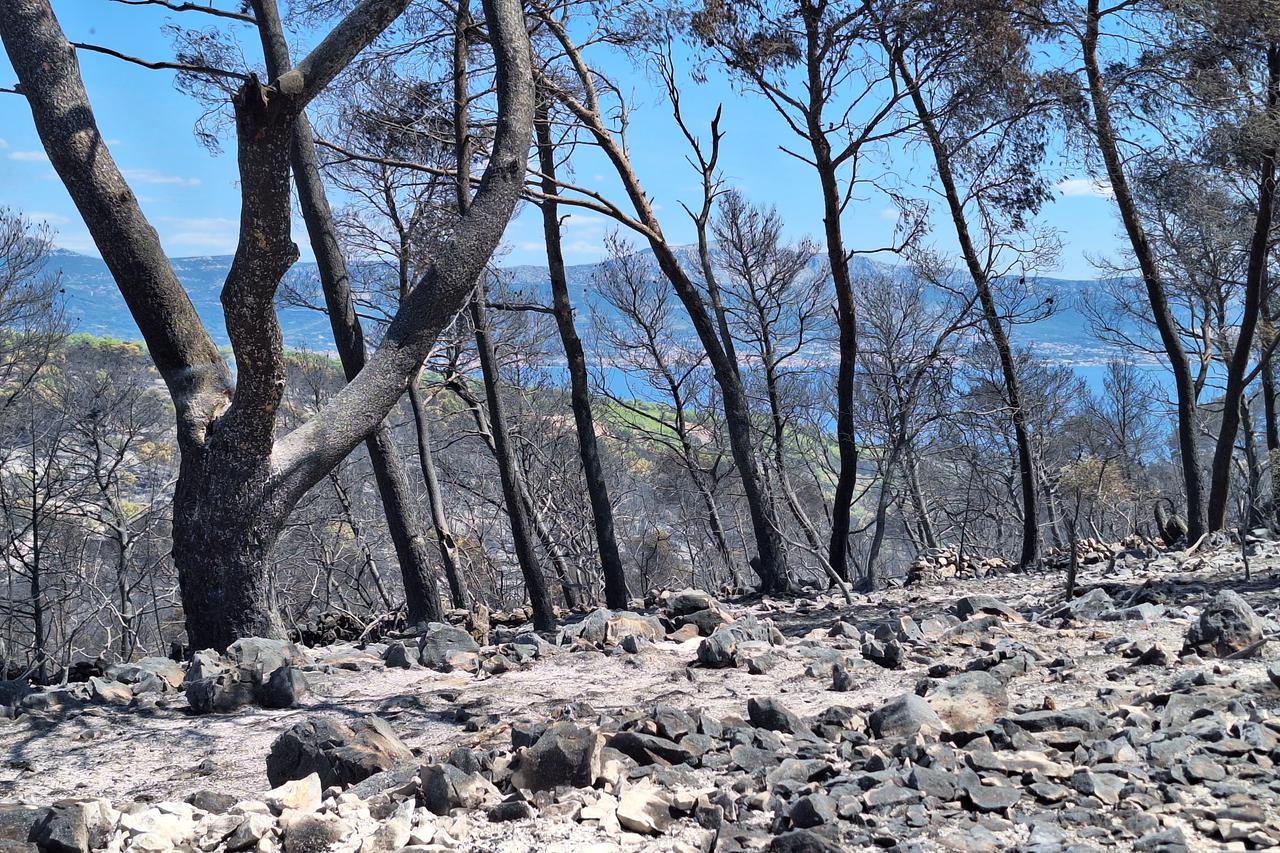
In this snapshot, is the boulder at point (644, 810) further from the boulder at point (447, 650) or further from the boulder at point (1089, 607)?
the boulder at point (1089, 607)

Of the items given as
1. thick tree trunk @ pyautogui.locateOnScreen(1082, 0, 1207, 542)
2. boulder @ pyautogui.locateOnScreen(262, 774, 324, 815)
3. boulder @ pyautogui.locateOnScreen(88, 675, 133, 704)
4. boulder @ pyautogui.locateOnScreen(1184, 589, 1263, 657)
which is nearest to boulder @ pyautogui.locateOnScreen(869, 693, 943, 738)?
boulder @ pyautogui.locateOnScreen(1184, 589, 1263, 657)

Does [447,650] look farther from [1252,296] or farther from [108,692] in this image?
[1252,296]

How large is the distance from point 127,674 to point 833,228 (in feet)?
24.8

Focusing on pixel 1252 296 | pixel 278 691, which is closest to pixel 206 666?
pixel 278 691

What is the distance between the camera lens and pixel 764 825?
2.58 meters

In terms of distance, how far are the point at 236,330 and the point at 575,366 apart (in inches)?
251

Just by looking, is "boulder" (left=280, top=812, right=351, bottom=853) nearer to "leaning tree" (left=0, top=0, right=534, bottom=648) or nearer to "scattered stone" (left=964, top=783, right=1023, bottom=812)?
"scattered stone" (left=964, top=783, right=1023, bottom=812)

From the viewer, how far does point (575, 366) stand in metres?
10.5

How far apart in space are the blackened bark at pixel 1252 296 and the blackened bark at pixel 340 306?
8642 mm

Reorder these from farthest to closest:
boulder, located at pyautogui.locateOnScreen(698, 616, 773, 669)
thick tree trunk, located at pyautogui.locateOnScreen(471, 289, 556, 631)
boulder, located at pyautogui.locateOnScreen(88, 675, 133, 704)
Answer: thick tree trunk, located at pyautogui.locateOnScreen(471, 289, 556, 631), boulder, located at pyautogui.locateOnScreen(698, 616, 773, 669), boulder, located at pyautogui.locateOnScreen(88, 675, 133, 704)

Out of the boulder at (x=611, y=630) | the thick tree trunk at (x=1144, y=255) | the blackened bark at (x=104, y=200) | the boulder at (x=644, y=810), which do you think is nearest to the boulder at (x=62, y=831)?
the boulder at (x=644, y=810)

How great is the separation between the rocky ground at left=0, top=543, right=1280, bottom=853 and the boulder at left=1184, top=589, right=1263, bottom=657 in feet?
0.03

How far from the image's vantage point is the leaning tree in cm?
425

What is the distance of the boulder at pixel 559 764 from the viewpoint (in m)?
2.91
